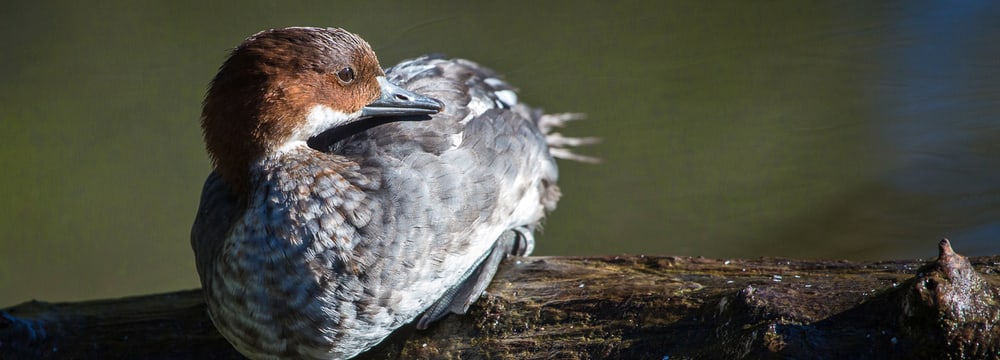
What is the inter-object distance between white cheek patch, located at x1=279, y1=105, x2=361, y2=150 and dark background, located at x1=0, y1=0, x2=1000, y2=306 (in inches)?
115

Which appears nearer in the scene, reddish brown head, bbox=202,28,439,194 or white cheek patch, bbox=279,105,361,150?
reddish brown head, bbox=202,28,439,194

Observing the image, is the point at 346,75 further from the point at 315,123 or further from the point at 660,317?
the point at 660,317

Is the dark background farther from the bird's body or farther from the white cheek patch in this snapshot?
the white cheek patch

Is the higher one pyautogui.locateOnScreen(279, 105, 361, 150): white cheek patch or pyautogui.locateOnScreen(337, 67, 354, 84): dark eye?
pyautogui.locateOnScreen(337, 67, 354, 84): dark eye

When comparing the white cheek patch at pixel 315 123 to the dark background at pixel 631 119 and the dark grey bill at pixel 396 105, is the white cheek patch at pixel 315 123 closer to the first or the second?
the dark grey bill at pixel 396 105

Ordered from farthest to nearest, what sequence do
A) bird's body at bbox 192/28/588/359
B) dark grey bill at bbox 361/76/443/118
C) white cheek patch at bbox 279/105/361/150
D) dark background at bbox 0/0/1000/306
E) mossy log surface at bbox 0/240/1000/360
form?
1. dark background at bbox 0/0/1000/306
2. dark grey bill at bbox 361/76/443/118
3. white cheek patch at bbox 279/105/361/150
4. bird's body at bbox 192/28/588/359
5. mossy log surface at bbox 0/240/1000/360

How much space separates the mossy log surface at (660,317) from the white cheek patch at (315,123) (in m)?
0.73

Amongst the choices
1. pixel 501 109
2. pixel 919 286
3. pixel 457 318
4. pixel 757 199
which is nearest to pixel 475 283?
pixel 457 318

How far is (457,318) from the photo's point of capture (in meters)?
3.32

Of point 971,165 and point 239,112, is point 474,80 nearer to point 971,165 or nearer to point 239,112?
point 239,112

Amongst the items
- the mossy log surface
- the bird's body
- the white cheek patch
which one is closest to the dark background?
the mossy log surface

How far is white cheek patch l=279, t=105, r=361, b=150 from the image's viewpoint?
3.25 meters

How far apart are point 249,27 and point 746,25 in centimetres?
346

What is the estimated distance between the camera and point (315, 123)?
3279 mm
